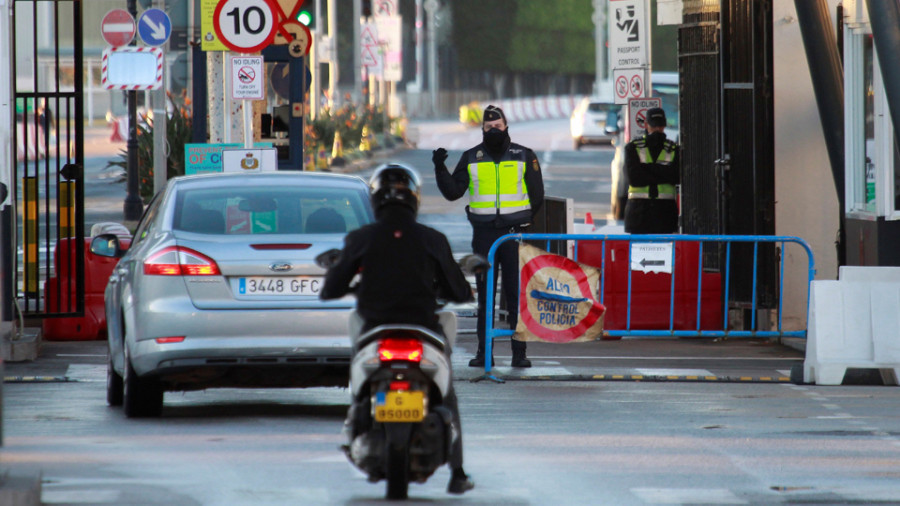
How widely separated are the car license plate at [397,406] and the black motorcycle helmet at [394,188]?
843 millimetres

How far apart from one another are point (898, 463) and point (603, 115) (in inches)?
1902

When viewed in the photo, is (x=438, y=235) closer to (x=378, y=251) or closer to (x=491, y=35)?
(x=378, y=251)

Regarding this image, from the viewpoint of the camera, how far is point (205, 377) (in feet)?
33.1

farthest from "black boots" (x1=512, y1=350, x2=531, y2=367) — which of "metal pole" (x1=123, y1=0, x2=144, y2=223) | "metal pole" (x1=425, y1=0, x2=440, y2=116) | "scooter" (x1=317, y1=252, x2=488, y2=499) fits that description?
"metal pole" (x1=425, y1=0, x2=440, y2=116)

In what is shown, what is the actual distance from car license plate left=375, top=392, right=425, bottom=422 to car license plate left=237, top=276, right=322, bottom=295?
262cm

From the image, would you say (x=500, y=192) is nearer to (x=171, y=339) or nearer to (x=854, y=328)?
(x=854, y=328)

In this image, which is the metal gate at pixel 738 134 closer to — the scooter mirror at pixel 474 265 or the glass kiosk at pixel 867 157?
the glass kiosk at pixel 867 157

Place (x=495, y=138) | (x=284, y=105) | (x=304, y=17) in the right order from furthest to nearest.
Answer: (x=284, y=105) → (x=304, y=17) → (x=495, y=138)

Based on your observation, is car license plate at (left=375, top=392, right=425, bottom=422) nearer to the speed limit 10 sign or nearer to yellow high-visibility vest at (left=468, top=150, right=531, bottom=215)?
yellow high-visibility vest at (left=468, top=150, right=531, bottom=215)

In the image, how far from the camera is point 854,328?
1262 cm

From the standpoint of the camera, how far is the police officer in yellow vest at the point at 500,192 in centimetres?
1328

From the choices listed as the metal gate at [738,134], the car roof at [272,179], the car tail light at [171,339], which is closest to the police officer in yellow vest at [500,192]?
the car roof at [272,179]

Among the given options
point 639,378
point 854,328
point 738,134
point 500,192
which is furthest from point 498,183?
point 738,134

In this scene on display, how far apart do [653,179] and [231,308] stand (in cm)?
713
